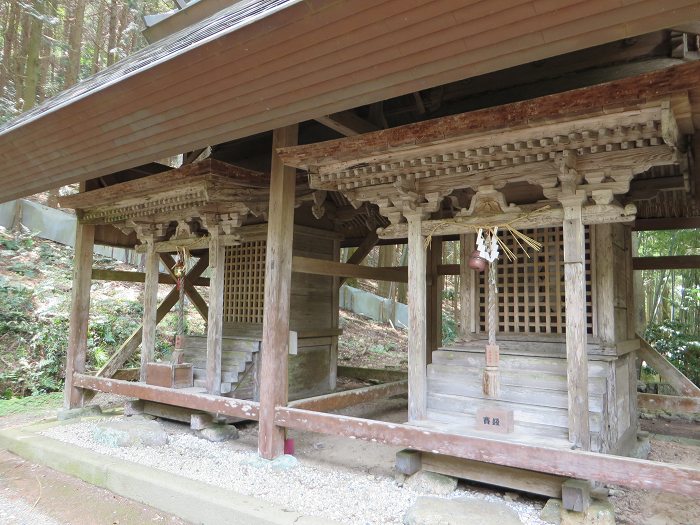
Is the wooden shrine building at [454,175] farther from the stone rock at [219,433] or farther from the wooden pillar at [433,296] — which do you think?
the wooden pillar at [433,296]

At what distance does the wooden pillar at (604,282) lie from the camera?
172 inches

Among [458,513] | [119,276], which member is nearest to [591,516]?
[458,513]

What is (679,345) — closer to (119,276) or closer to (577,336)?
(577,336)

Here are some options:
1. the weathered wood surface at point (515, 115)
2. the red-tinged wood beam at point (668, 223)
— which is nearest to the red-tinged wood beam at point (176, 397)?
the weathered wood surface at point (515, 115)

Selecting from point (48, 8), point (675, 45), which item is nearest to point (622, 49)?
point (675, 45)

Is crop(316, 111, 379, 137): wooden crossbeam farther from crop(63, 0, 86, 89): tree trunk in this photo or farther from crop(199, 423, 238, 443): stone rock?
crop(63, 0, 86, 89): tree trunk

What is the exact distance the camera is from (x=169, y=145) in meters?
4.58

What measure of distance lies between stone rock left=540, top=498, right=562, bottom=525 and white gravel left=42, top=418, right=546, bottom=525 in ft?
0.21

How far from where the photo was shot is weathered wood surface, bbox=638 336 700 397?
19.8 ft

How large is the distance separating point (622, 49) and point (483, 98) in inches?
56.2

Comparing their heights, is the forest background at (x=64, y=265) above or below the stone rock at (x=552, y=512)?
above

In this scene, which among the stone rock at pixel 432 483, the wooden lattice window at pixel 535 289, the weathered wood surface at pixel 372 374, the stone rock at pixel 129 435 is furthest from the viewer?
the weathered wood surface at pixel 372 374

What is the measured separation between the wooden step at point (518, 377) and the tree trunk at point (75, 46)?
15121mm

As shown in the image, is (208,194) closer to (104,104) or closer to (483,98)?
(104,104)
